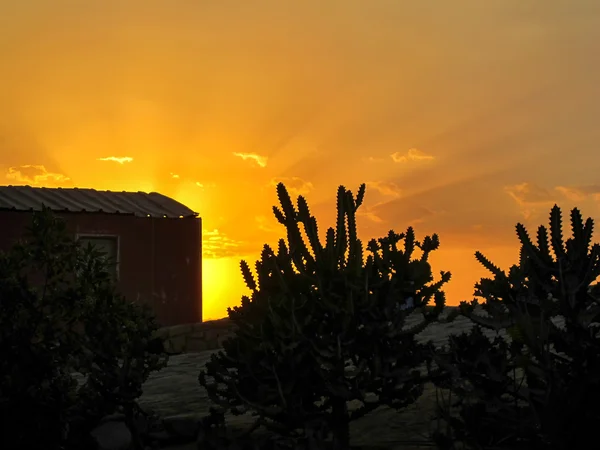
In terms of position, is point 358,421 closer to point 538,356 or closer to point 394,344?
point 394,344

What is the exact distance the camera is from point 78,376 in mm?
12109

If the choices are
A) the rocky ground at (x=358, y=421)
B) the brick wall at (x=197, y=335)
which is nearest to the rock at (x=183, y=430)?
the rocky ground at (x=358, y=421)

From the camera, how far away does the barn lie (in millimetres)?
15359

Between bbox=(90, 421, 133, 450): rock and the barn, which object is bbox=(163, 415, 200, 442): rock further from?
the barn

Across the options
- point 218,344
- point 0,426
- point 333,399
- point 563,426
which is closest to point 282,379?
point 333,399

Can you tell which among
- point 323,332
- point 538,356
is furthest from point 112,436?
point 538,356

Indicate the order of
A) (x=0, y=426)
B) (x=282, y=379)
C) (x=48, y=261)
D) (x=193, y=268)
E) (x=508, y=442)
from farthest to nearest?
(x=193, y=268)
(x=48, y=261)
(x=0, y=426)
(x=282, y=379)
(x=508, y=442)

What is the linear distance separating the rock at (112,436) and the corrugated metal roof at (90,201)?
923cm

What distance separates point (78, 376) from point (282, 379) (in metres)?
8.65

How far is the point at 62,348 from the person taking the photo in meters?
6.37

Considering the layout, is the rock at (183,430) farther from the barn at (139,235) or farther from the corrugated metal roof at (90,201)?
the corrugated metal roof at (90,201)

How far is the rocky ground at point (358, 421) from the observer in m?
5.01

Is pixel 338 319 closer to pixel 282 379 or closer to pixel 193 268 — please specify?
pixel 282 379

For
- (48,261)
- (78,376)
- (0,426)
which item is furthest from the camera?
(78,376)
